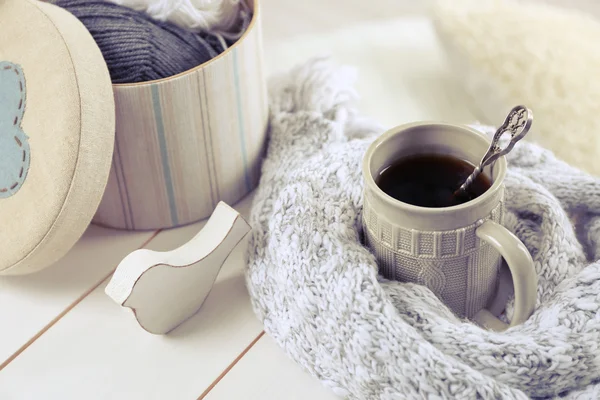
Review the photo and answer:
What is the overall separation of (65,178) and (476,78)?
0.42m

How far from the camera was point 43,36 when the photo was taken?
1.77 feet

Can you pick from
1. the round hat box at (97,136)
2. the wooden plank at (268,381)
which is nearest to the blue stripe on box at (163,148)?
the round hat box at (97,136)

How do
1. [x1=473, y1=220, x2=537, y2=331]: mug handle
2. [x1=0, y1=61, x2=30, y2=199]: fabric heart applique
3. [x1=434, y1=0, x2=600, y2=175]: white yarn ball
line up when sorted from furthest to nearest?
[x1=434, y1=0, x2=600, y2=175]: white yarn ball, [x1=0, y1=61, x2=30, y2=199]: fabric heart applique, [x1=473, y1=220, x2=537, y2=331]: mug handle

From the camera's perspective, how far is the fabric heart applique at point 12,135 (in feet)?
1.75

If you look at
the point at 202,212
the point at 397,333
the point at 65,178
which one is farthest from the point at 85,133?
the point at 397,333

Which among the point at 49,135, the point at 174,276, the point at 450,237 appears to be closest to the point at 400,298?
the point at 450,237

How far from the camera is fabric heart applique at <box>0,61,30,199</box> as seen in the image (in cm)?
53

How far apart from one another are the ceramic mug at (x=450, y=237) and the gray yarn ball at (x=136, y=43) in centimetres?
20

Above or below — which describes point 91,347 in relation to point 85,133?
below

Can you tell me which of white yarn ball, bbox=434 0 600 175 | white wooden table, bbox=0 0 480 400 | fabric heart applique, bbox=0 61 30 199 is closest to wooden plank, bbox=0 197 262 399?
white wooden table, bbox=0 0 480 400

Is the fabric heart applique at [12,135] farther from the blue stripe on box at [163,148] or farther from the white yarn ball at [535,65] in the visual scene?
the white yarn ball at [535,65]

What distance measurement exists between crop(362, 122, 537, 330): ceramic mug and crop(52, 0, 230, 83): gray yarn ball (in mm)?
202

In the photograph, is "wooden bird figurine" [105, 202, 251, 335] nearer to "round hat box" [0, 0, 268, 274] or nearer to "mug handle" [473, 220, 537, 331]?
"round hat box" [0, 0, 268, 274]

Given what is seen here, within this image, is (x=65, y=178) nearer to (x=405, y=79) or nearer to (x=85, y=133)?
(x=85, y=133)
